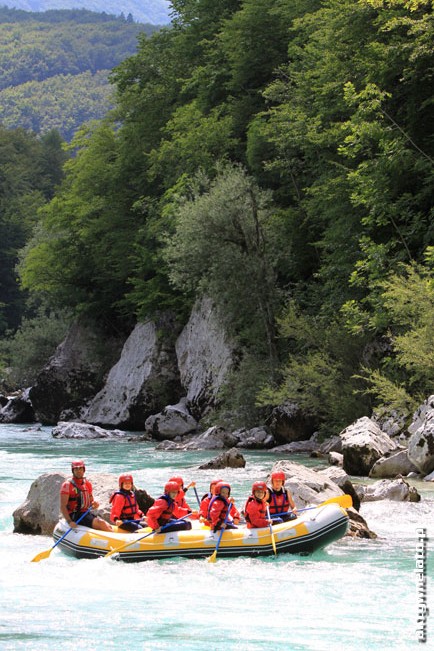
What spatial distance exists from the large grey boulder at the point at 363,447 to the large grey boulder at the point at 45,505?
20.1 feet

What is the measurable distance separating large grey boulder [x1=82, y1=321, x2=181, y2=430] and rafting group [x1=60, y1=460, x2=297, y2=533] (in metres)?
24.1

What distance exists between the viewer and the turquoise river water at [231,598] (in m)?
9.05

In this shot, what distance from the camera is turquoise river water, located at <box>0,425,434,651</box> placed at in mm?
9055

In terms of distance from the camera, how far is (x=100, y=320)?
45.5m

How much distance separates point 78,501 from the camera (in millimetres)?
13352

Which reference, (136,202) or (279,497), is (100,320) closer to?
(136,202)

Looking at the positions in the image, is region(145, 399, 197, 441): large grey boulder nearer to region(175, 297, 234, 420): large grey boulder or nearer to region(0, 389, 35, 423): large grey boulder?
region(175, 297, 234, 420): large grey boulder

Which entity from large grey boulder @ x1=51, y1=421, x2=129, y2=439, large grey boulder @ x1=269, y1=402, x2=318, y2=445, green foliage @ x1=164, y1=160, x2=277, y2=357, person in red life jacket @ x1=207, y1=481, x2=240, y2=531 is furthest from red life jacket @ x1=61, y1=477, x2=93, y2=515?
large grey boulder @ x1=51, y1=421, x2=129, y2=439

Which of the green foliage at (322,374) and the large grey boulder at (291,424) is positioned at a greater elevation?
the green foliage at (322,374)

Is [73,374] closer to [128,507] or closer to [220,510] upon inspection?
[128,507]

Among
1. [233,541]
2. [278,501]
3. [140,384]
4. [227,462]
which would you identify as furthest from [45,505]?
[140,384]

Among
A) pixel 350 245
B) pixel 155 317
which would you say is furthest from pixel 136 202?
pixel 350 245

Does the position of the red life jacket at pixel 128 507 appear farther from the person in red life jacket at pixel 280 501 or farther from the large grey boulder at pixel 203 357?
the large grey boulder at pixel 203 357

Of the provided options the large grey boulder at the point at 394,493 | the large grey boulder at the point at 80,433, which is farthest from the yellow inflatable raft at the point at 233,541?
the large grey boulder at the point at 80,433
